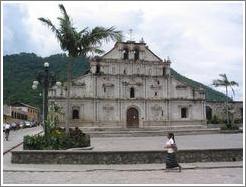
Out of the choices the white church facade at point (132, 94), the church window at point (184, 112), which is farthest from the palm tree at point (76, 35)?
the church window at point (184, 112)

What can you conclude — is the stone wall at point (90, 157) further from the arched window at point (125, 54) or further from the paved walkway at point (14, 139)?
the arched window at point (125, 54)

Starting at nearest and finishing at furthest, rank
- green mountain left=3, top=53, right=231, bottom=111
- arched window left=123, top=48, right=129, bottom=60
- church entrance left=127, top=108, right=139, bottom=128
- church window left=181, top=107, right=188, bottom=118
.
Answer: church entrance left=127, top=108, right=139, bottom=128 → arched window left=123, top=48, right=129, bottom=60 → church window left=181, top=107, right=188, bottom=118 → green mountain left=3, top=53, right=231, bottom=111

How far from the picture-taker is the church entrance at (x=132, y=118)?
4916cm

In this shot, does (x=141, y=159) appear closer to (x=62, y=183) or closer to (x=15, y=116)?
(x=62, y=183)

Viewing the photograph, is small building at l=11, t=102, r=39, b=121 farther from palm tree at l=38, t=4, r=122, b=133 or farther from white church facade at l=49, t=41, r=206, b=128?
palm tree at l=38, t=4, r=122, b=133

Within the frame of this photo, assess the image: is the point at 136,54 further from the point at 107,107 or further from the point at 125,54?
the point at 107,107

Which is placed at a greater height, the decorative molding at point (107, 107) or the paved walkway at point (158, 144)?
the decorative molding at point (107, 107)

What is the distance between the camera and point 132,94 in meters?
49.9

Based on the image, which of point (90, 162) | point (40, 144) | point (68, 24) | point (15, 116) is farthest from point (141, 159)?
point (15, 116)

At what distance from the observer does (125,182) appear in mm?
10023

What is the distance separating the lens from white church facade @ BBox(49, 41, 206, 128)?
48.3m

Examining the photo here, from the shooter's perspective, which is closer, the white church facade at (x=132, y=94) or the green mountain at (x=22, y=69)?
the white church facade at (x=132, y=94)

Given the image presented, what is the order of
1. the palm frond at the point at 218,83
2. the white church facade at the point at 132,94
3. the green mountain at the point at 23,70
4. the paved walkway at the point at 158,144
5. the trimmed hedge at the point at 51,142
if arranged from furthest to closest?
the green mountain at the point at 23,70, the white church facade at the point at 132,94, the palm frond at the point at 218,83, the paved walkway at the point at 158,144, the trimmed hedge at the point at 51,142

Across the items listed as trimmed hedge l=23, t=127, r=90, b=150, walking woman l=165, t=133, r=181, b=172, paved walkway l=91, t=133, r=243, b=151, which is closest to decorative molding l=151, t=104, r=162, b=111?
paved walkway l=91, t=133, r=243, b=151
